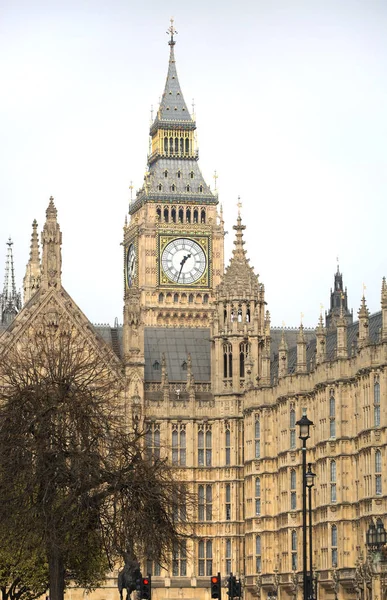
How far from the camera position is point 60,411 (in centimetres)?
8725

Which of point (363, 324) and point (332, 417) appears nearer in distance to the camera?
point (363, 324)

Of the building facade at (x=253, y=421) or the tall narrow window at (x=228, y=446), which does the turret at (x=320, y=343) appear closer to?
the building facade at (x=253, y=421)

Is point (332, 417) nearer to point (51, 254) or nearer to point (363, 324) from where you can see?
point (363, 324)

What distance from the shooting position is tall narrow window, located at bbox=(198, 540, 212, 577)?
13938 centimetres

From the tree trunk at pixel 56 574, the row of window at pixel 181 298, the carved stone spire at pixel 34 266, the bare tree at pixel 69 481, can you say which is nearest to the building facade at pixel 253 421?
the carved stone spire at pixel 34 266

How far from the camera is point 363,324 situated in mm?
118688

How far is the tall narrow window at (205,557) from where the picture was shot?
139m

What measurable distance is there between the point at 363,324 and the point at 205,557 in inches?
1110

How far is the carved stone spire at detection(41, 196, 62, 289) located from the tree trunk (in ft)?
181

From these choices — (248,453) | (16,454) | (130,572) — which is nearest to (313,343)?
(248,453)

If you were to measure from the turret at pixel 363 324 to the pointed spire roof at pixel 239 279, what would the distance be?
24.7 metres

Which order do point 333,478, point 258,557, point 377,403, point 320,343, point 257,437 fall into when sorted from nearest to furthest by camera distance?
point 377,403 → point 333,478 → point 320,343 → point 258,557 → point 257,437

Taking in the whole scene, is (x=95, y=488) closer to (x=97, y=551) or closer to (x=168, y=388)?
(x=97, y=551)

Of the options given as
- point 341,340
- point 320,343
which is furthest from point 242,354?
point 341,340
